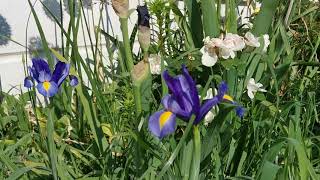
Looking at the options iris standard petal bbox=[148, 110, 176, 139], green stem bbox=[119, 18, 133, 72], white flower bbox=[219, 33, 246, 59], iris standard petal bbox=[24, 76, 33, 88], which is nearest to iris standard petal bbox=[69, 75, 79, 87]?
iris standard petal bbox=[24, 76, 33, 88]

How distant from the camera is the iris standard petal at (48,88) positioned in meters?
1.66

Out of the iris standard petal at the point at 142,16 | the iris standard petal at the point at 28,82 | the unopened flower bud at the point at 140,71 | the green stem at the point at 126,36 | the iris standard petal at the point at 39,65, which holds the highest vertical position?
the iris standard petal at the point at 142,16

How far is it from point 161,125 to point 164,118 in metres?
0.02

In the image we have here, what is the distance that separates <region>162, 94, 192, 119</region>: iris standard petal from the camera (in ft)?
3.82

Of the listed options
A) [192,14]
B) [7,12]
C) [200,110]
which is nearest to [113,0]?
[200,110]

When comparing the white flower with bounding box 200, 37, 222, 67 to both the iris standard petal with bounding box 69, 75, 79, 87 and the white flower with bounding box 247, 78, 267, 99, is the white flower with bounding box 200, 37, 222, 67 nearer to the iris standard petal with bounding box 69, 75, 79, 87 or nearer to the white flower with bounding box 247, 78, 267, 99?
the white flower with bounding box 247, 78, 267, 99

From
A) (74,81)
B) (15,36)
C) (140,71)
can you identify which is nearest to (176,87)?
(140,71)

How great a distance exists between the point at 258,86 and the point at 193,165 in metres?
0.75

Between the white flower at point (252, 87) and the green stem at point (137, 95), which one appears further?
the white flower at point (252, 87)

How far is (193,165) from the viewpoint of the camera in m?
1.25

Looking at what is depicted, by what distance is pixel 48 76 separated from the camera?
1.71 meters

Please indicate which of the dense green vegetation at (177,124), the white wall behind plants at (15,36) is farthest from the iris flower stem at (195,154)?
the white wall behind plants at (15,36)

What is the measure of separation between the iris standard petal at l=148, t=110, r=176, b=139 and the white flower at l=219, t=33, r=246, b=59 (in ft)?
2.34

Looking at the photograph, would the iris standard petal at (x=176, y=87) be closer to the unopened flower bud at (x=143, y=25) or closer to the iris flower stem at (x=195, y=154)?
the iris flower stem at (x=195, y=154)
